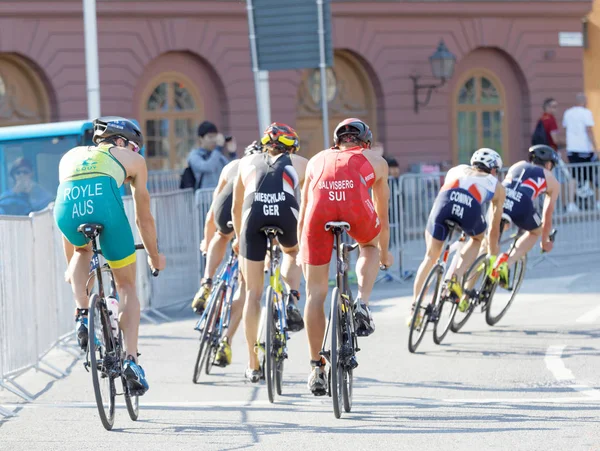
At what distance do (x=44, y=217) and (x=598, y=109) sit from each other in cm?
2577

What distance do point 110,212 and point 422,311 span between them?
414 cm

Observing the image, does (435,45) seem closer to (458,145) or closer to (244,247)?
(458,145)

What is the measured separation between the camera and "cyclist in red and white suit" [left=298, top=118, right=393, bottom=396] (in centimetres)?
894

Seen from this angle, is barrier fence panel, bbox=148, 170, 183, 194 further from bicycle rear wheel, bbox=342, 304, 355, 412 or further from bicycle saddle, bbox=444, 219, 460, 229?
bicycle rear wheel, bbox=342, 304, 355, 412

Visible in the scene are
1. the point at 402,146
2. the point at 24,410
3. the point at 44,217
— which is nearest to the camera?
the point at 24,410

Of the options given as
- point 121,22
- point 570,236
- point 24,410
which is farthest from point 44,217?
point 121,22

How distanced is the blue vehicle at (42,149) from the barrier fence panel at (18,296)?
5554mm

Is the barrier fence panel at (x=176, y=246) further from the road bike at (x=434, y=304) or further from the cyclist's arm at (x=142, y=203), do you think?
the cyclist's arm at (x=142, y=203)

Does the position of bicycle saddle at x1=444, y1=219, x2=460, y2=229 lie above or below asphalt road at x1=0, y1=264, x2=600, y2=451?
above

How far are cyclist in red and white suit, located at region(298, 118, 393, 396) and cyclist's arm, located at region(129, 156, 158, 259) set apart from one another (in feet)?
3.10

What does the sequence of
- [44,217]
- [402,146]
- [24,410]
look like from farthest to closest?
[402,146] → [44,217] → [24,410]

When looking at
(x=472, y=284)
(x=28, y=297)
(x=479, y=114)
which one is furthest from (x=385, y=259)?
(x=479, y=114)

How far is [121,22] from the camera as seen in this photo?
24.9 m

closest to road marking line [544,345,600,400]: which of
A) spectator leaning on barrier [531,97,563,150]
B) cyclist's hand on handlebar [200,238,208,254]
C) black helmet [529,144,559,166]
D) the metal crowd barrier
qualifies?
black helmet [529,144,559,166]
